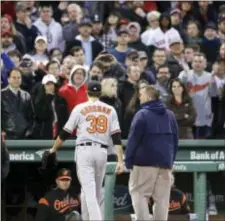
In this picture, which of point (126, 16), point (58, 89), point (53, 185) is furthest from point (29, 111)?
point (126, 16)

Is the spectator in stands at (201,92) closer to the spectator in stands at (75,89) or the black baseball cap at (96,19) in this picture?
the spectator in stands at (75,89)

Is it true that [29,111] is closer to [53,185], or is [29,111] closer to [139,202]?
[53,185]

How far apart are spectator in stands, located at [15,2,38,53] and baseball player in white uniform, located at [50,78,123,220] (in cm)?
503

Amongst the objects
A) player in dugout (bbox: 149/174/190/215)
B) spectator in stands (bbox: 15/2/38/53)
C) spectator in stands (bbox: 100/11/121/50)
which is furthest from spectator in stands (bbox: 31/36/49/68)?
player in dugout (bbox: 149/174/190/215)

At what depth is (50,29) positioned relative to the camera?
1712 cm

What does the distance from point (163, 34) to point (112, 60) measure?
2623 mm

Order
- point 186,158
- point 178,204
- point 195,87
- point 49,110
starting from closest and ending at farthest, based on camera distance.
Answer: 1. point 178,204
2. point 49,110
3. point 186,158
4. point 195,87

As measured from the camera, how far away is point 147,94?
38.5 feet

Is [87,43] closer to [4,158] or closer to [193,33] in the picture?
[193,33]

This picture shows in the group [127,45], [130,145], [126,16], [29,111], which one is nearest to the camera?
[130,145]

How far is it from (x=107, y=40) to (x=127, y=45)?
2.67ft

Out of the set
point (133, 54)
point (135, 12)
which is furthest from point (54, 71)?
point (135, 12)

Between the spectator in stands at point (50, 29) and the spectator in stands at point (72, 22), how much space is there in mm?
103

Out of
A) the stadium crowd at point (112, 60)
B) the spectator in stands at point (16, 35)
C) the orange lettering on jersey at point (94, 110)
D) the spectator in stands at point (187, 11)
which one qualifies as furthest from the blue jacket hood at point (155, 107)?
the spectator in stands at point (187, 11)
